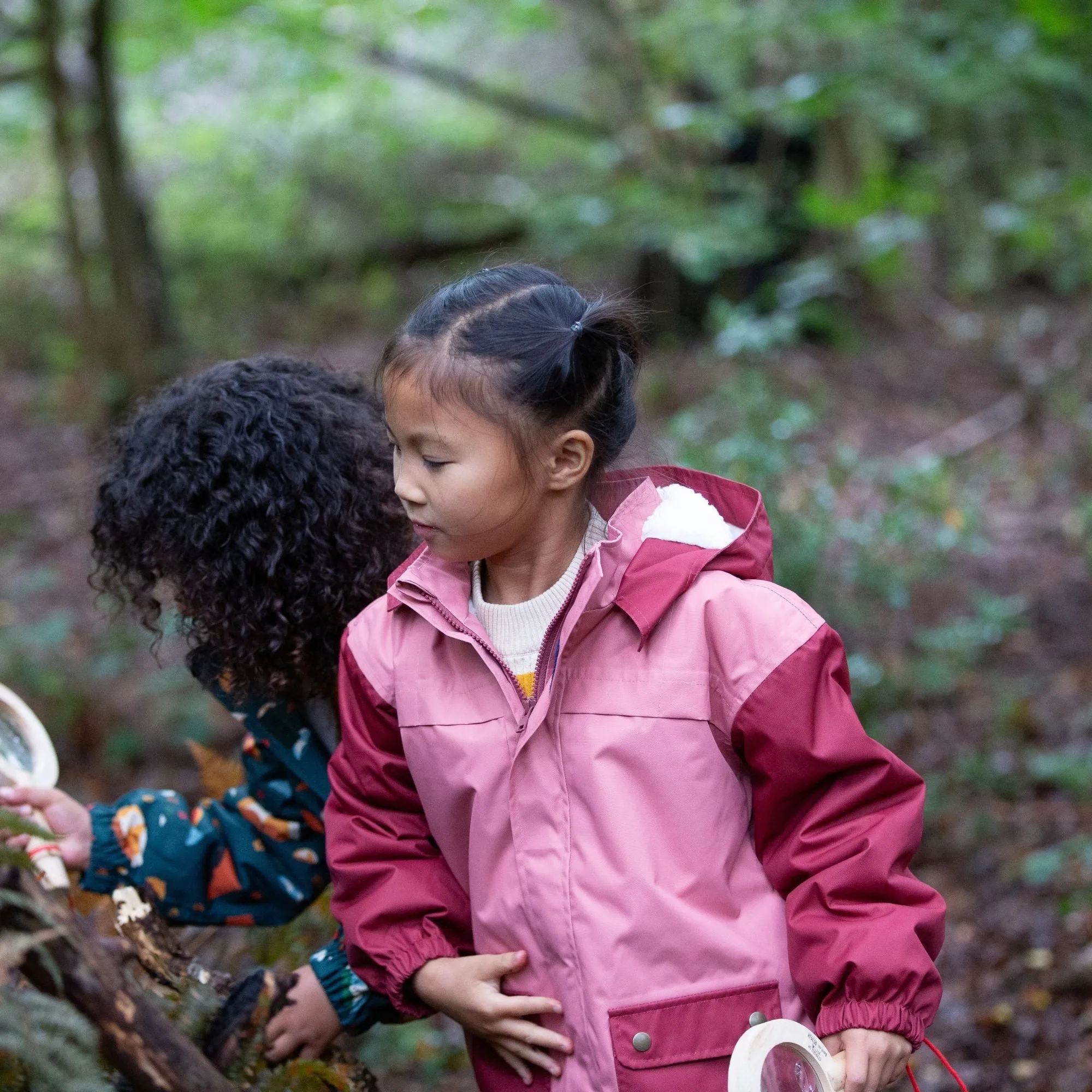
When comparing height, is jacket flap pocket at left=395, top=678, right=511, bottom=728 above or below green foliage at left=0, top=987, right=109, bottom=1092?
below

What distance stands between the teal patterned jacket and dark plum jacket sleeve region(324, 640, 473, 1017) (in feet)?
0.98

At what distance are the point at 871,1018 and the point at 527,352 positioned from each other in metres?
1.07

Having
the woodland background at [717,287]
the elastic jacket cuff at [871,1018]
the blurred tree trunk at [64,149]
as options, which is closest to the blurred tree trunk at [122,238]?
the woodland background at [717,287]

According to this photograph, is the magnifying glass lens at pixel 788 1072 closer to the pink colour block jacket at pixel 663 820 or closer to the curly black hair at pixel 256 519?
the pink colour block jacket at pixel 663 820

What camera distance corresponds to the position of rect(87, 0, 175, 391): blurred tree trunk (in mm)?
7078

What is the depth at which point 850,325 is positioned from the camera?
11.0 metres

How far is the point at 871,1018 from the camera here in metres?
1.68

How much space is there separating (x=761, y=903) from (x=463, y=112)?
12315 millimetres

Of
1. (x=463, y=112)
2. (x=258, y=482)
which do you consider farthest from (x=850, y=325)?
(x=258, y=482)

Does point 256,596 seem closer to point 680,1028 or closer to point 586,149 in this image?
point 680,1028

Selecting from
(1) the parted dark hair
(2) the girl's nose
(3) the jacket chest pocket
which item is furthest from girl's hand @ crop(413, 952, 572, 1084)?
(1) the parted dark hair

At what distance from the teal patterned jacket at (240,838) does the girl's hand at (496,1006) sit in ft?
1.64

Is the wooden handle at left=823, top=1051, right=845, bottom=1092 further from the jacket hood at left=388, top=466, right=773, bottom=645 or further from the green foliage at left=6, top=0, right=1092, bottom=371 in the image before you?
the green foliage at left=6, top=0, right=1092, bottom=371

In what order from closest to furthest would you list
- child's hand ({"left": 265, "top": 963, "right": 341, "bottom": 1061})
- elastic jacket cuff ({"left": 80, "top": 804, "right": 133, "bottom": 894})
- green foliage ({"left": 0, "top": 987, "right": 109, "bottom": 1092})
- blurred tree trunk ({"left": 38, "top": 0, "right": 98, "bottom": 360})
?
green foliage ({"left": 0, "top": 987, "right": 109, "bottom": 1092})
child's hand ({"left": 265, "top": 963, "right": 341, "bottom": 1061})
elastic jacket cuff ({"left": 80, "top": 804, "right": 133, "bottom": 894})
blurred tree trunk ({"left": 38, "top": 0, "right": 98, "bottom": 360})
